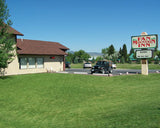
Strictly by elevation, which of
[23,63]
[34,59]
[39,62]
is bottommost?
[23,63]

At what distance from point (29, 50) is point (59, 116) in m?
19.4

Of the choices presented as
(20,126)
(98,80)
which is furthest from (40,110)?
(98,80)

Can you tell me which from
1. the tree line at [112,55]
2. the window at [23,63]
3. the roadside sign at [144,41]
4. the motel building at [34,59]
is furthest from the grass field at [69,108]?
the tree line at [112,55]

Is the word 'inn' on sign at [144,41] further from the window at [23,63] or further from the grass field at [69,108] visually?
the window at [23,63]

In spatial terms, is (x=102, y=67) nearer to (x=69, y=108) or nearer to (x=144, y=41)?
(x=144, y=41)

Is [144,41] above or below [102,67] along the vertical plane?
above

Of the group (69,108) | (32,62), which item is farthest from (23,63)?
(69,108)

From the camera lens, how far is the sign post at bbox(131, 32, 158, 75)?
23859mm

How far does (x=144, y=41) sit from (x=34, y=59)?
16357 mm

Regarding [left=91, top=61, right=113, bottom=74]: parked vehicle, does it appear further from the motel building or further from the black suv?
the motel building

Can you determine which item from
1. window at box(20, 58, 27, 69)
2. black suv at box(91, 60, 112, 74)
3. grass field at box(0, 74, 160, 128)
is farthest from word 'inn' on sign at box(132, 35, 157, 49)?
window at box(20, 58, 27, 69)

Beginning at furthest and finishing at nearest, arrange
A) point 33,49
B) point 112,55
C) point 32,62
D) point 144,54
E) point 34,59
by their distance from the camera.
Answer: point 112,55, point 33,49, point 34,59, point 32,62, point 144,54

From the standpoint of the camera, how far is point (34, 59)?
2767cm

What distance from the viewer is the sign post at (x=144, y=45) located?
2386 centimetres
